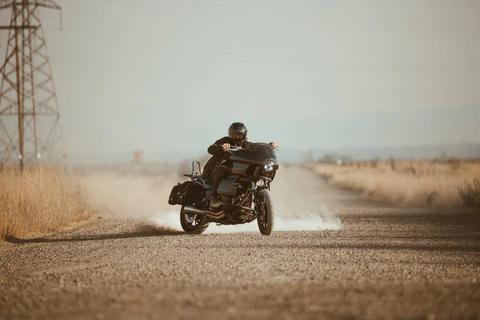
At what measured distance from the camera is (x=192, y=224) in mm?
16344

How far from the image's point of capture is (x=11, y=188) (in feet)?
59.4

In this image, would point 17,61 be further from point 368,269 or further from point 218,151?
point 368,269

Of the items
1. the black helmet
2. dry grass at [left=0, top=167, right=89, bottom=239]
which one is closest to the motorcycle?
the black helmet

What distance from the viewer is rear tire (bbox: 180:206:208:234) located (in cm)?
1622

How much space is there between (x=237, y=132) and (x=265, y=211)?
5.46 ft

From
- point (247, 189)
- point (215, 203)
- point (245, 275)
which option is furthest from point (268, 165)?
point (245, 275)

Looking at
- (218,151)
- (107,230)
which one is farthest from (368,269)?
(107,230)

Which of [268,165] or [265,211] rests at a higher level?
[268,165]

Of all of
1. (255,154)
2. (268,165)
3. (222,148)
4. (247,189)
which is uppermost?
(222,148)

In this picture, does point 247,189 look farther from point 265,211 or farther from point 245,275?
point 245,275

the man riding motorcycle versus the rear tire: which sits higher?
the man riding motorcycle

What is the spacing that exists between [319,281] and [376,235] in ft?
23.6

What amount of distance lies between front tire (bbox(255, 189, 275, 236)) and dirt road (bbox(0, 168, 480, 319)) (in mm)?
295

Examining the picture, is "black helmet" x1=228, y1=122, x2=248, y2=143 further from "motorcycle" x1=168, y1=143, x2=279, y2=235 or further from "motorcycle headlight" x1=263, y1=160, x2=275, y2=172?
"motorcycle headlight" x1=263, y1=160, x2=275, y2=172
